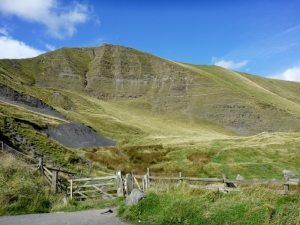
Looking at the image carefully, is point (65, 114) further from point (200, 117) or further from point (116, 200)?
point (116, 200)

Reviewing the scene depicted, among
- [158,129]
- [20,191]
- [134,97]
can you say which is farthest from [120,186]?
[134,97]

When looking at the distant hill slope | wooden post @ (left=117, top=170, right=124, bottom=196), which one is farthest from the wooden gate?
the distant hill slope

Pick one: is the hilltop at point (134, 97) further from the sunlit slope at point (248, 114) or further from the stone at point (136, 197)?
the stone at point (136, 197)

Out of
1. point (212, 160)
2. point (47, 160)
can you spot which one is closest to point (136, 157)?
point (212, 160)

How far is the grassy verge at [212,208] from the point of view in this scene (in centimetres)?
952

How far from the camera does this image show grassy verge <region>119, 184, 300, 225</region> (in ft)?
31.2

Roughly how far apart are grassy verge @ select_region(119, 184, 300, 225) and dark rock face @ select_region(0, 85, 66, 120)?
238 feet

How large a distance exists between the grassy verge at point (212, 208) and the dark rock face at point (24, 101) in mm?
72528

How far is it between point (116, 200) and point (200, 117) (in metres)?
121

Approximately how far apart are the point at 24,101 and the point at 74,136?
2948 cm

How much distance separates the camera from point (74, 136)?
58.8 metres

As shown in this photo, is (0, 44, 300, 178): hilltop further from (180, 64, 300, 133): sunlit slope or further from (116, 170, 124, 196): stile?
(116, 170, 124, 196): stile

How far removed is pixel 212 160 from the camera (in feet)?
134

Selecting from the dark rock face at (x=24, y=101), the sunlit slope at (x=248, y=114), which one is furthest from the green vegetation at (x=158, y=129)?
the dark rock face at (x=24, y=101)
